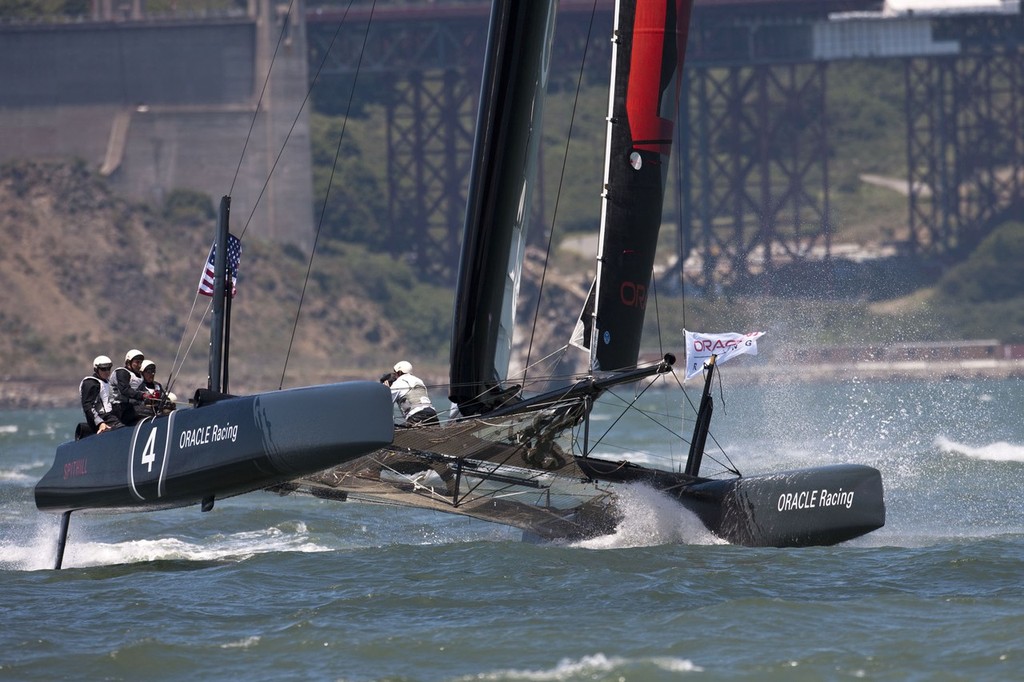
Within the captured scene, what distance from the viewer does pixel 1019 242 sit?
60.4 meters

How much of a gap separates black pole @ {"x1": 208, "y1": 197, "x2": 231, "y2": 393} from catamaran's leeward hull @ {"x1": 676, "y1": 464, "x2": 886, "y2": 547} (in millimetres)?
3346

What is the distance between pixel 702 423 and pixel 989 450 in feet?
36.3

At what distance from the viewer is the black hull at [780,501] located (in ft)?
35.3

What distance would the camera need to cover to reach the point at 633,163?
38.3 ft

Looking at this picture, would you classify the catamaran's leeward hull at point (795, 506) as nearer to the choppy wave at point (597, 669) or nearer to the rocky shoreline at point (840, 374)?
the choppy wave at point (597, 669)

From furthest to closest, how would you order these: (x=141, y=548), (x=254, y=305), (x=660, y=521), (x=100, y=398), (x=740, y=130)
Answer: (x=740, y=130), (x=254, y=305), (x=141, y=548), (x=100, y=398), (x=660, y=521)

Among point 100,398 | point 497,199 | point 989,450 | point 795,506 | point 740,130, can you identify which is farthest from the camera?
point 740,130

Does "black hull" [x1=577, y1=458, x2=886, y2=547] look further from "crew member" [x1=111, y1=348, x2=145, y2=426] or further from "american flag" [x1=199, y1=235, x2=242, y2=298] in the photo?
"crew member" [x1=111, y1=348, x2=145, y2=426]

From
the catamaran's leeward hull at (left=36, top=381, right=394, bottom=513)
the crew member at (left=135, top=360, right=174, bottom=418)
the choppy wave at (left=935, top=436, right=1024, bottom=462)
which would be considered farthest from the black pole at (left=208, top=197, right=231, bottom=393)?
the choppy wave at (left=935, top=436, right=1024, bottom=462)

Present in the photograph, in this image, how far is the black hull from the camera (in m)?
10.8

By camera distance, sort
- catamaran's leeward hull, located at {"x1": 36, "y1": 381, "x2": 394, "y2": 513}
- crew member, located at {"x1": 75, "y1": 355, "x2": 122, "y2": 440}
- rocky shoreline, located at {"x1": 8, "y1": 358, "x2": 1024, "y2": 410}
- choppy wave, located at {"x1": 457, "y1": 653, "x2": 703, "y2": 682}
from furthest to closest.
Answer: rocky shoreline, located at {"x1": 8, "y1": 358, "x2": 1024, "y2": 410} → crew member, located at {"x1": 75, "y1": 355, "x2": 122, "y2": 440} → catamaran's leeward hull, located at {"x1": 36, "y1": 381, "x2": 394, "y2": 513} → choppy wave, located at {"x1": 457, "y1": 653, "x2": 703, "y2": 682}

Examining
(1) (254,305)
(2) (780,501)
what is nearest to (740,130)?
(1) (254,305)

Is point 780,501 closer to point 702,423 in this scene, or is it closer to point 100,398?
point 702,423

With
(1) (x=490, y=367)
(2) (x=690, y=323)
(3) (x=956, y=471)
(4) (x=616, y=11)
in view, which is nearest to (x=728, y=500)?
(1) (x=490, y=367)
